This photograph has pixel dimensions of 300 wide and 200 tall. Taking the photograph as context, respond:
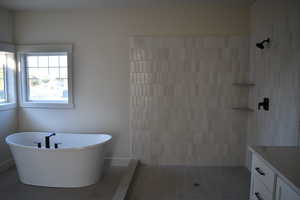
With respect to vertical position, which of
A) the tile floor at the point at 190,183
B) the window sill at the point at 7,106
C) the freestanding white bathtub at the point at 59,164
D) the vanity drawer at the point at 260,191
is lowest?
the tile floor at the point at 190,183

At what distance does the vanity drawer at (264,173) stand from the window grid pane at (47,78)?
122 inches

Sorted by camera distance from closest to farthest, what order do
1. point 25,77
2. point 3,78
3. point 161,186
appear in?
point 161,186 → point 3,78 → point 25,77

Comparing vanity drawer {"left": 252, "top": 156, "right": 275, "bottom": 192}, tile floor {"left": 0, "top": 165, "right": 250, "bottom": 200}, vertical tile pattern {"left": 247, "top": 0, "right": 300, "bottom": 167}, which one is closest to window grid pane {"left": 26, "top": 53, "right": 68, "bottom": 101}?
tile floor {"left": 0, "top": 165, "right": 250, "bottom": 200}

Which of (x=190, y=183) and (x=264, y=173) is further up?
(x=264, y=173)

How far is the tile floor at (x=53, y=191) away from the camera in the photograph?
108 inches

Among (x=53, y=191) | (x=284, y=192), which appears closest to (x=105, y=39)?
(x=53, y=191)

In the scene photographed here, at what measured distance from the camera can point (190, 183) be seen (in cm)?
310

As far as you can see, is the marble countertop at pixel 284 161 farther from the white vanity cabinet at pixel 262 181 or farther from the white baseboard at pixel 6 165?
the white baseboard at pixel 6 165

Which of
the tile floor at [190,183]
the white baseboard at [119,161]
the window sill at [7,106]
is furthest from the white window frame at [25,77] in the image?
the tile floor at [190,183]

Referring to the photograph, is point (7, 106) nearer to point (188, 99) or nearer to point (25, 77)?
point (25, 77)

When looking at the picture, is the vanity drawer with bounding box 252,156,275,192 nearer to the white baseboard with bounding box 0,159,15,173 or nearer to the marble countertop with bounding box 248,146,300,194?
the marble countertop with bounding box 248,146,300,194

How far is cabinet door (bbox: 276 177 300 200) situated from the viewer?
119cm

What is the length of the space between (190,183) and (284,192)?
75.8 inches

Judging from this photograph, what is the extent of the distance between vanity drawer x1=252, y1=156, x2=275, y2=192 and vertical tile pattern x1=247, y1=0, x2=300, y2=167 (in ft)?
2.31
